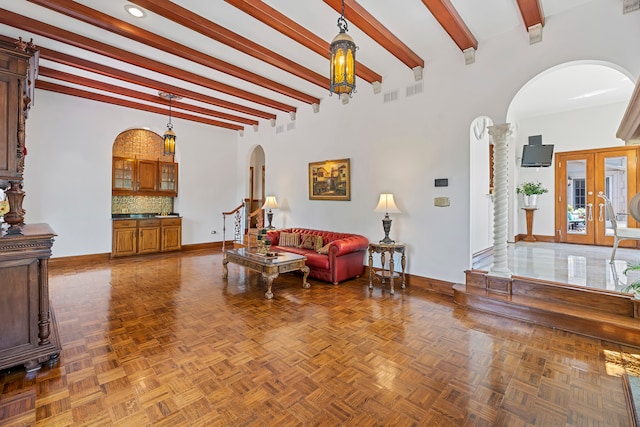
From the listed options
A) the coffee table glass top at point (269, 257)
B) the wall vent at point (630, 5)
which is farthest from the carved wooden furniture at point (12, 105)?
the wall vent at point (630, 5)

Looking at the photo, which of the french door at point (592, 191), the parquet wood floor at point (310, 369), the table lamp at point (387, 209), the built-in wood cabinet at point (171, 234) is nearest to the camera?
the parquet wood floor at point (310, 369)

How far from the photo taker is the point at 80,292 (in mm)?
4152

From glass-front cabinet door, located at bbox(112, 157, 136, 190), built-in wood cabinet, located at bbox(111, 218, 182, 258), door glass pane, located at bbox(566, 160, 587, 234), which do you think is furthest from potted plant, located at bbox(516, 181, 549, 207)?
glass-front cabinet door, located at bbox(112, 157, 136, 190)

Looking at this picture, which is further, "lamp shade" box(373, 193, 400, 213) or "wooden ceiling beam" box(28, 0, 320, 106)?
"lamp shade" box(373, 193, 400, 213)

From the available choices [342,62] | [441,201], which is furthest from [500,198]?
[342,62]

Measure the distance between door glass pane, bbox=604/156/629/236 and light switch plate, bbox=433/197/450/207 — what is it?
4639 millimetres

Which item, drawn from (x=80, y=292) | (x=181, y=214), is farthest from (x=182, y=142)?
(x=80, y=292)

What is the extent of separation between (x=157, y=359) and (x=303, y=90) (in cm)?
492

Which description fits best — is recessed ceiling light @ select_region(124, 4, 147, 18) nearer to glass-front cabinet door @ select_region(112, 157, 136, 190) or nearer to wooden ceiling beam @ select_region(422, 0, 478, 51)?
wooden ceiling beam @ select_region(422, 0, 478, 51)

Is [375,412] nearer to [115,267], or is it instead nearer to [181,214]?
[115,267]

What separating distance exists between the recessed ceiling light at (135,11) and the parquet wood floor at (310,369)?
3.40m

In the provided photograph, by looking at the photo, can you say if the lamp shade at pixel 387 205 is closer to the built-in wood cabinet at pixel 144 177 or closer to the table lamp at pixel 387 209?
the table lamp at pixel 387 209

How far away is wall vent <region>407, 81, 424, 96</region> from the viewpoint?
4.52 metres

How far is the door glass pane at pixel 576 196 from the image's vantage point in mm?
6566
